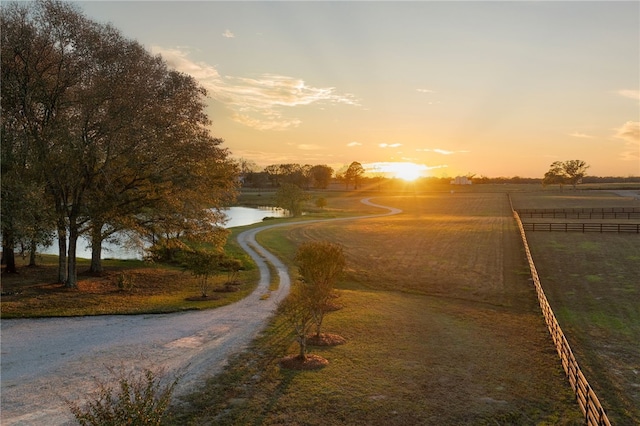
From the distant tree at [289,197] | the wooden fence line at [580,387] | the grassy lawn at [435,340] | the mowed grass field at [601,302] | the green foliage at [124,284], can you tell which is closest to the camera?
the wooden fence line at [580,387]

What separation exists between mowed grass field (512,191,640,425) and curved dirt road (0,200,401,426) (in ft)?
47.3

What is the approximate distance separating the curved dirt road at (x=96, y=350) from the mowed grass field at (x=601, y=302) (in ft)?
47.3

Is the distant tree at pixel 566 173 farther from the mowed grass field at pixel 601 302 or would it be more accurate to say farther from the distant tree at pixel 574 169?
the mowed grass field at pixel 601 302

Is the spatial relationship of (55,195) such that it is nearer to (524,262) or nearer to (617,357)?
(617,357)

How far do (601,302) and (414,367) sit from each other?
18.5 meters

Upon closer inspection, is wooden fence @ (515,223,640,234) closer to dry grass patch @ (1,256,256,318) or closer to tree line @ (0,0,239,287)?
dry grass patch @ (1,256,256,318)

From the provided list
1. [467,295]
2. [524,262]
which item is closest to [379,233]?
[524,262]

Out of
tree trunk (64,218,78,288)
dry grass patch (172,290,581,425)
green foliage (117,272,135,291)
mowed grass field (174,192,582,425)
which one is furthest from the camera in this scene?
green foliage (117,272,135,291)

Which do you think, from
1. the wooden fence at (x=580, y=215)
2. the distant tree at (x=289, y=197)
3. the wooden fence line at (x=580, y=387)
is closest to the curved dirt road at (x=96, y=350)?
the wooden fence line at (x=580, y=387)

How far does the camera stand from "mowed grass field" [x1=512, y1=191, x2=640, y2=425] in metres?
17.3

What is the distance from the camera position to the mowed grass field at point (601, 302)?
1728cm

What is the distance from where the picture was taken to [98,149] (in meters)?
26.2

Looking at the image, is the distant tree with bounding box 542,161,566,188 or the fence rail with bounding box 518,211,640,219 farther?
the distant tree with bounding box 542,161,566,188

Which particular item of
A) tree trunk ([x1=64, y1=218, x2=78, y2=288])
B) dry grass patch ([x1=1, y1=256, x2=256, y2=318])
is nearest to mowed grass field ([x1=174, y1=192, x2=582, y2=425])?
dry grass patch ([x1=1, y1=256, x2=256, y2=318])
